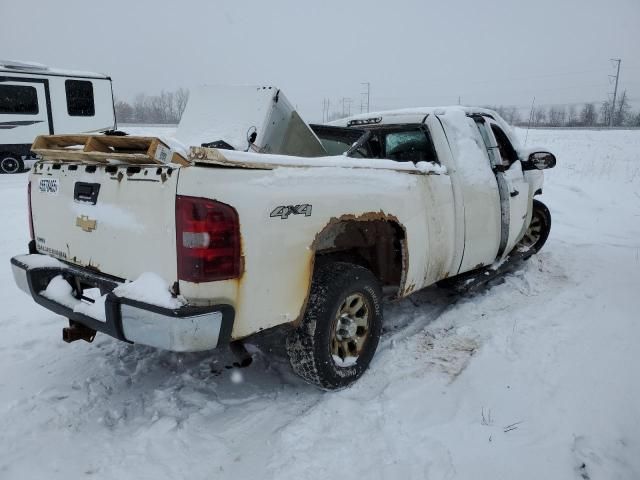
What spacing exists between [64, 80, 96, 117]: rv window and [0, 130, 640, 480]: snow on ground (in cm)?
1224

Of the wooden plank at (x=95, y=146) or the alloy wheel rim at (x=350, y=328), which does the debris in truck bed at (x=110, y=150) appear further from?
the alloy wheel rim at (x=350, y=328)

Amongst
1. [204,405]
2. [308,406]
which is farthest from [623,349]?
[204,405]

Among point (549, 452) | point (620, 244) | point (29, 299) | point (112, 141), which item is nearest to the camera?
point (549, 452)

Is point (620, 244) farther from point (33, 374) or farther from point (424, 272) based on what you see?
point (33, 374)

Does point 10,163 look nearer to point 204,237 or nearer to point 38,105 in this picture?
point 38,105

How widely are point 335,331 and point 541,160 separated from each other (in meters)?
3.16

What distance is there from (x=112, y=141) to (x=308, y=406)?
1.89m

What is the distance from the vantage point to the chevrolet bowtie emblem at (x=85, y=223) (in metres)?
2.50

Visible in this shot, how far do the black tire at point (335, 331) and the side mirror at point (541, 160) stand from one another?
106 inches

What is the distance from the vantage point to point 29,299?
421 centimetres

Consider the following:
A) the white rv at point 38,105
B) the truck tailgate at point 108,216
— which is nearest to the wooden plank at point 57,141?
the truck tailgate at point 108,216

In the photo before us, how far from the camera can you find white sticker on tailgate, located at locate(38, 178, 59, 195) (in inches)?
108

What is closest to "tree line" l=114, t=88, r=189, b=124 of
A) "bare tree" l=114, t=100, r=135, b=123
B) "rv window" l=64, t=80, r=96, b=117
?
"bare tree" l=114, t=100, r=135, b=123

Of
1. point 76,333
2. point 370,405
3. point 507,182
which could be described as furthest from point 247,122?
point 507,182
